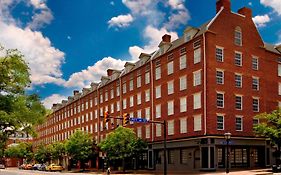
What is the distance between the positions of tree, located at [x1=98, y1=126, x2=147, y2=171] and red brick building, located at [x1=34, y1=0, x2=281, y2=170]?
2.38 meters

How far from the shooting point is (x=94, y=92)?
82.8 m

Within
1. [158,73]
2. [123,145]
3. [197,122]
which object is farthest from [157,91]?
[197,122]

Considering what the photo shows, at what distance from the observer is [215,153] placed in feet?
150

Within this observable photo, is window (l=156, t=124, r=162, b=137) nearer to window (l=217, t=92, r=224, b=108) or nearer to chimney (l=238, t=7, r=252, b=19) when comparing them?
window (l=217, t=92, r=224, b=108)

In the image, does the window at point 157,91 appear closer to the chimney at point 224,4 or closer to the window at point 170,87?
the window at point 170,87

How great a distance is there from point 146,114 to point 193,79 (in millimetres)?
13733

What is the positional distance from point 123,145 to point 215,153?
15717 millimetres

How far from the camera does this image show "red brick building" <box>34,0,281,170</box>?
4728cm

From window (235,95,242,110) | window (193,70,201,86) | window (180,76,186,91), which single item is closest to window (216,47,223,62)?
window (193,70,201,86)

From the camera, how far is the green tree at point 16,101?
20.2 meters

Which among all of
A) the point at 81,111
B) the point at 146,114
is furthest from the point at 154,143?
the point at 81,111

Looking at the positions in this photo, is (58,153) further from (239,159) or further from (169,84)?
(239,159)

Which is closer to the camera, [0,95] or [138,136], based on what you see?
[0,95]

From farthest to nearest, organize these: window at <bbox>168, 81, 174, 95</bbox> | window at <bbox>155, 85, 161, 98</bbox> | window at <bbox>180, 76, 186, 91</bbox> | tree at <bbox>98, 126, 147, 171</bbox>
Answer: window at <bbox>155, 85, 161, 98</bbox>
tree at <bbox>98, 126, 147, 171</bbox>
window at <bbox>168, 81, 174, 95</bbox>
window at <bbox>180, 76, 186, 91</bbox>
